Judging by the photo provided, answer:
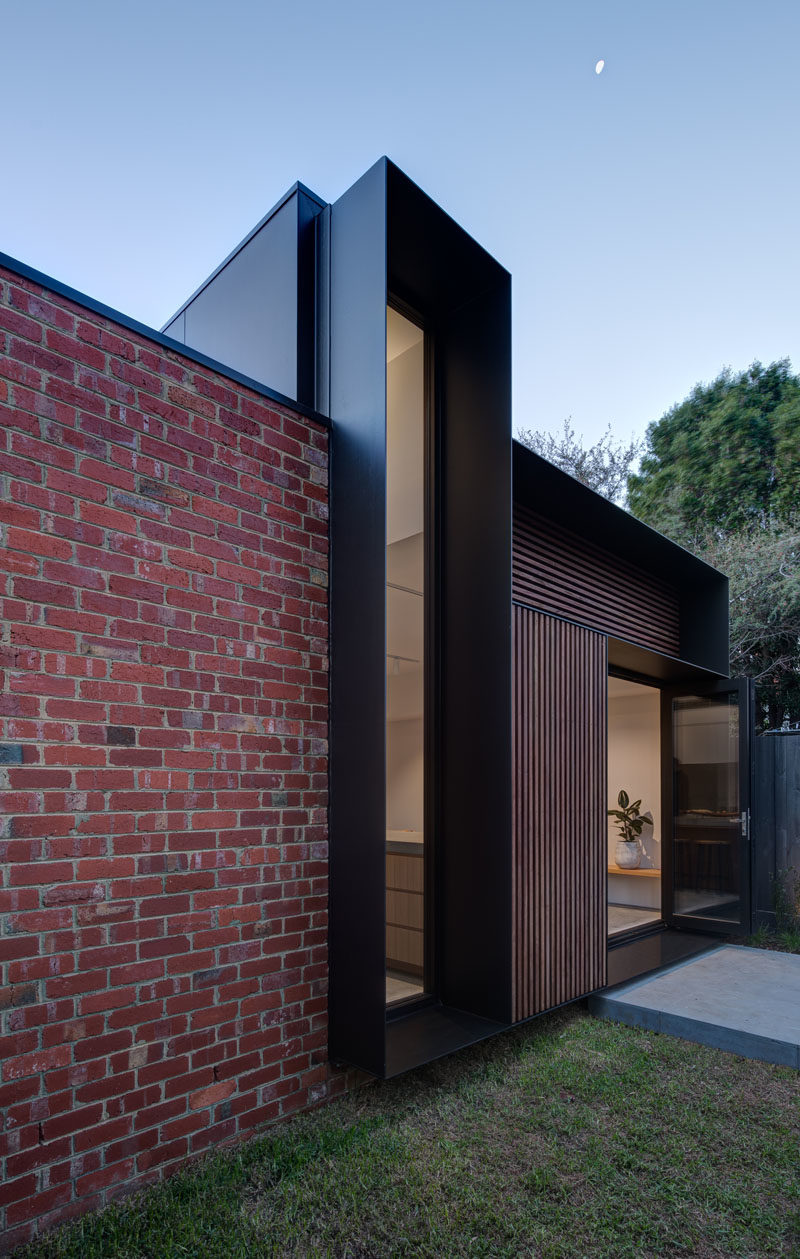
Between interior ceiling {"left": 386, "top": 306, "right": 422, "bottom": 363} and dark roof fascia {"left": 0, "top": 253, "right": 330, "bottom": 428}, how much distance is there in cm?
96

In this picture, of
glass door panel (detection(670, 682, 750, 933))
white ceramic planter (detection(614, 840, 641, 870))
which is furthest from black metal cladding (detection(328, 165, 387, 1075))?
white ceramic planter (detection(614, 840, 641, 870))

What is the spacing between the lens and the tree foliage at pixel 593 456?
54.8 feet

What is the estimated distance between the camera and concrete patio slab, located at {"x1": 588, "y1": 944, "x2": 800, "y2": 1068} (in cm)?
357

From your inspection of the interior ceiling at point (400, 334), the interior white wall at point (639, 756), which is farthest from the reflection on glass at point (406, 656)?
the interior white wall at point (639, 756)

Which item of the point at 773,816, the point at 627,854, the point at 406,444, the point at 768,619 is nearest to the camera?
the point at 406,444

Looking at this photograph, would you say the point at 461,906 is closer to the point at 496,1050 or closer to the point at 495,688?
the point at 496,1050

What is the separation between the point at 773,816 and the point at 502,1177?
17.0 feet

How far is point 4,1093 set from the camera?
193 centimetres

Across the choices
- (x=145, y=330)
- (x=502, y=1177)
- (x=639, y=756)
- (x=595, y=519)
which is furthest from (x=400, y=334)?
(x=639, y=756)

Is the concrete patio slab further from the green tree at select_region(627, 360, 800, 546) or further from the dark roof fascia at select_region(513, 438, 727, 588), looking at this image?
the green tree at select_region(627, 360, 800, 546)

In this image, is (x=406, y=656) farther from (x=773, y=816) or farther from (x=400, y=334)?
(x=773, y=816)

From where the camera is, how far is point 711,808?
6.22m

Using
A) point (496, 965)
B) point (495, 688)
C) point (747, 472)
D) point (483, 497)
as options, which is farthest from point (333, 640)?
point (747, 472)

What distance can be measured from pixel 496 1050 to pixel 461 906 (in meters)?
0.78
